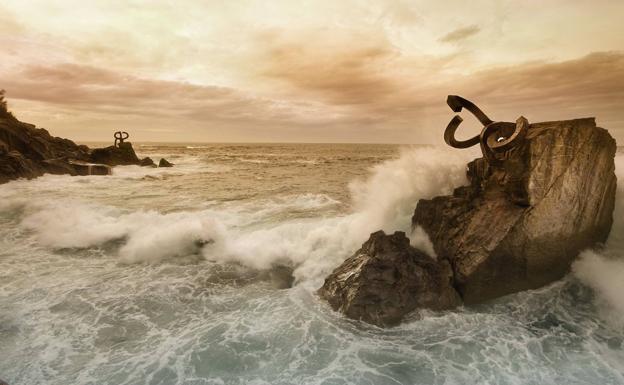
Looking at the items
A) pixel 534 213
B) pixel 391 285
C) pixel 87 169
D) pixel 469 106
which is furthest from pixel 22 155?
pixel 534 213

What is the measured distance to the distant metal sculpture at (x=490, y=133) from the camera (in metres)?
6.29

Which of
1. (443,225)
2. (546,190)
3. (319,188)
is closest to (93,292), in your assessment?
(443,225)

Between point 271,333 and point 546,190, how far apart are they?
5.52m

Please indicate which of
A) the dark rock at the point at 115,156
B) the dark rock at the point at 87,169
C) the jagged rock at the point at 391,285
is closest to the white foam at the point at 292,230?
the jagged rock at the point at 391,285

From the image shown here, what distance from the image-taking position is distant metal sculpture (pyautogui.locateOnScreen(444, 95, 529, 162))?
20.6ft

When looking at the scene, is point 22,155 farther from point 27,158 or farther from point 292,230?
point 292,230

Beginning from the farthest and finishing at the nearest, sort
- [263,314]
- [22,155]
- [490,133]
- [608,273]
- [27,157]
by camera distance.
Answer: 1. [27,157]
2. [22,155]
3. [490,133]
4. [608,273]
5. [263,314]

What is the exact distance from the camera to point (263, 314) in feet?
20.9

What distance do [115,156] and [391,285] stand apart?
114ft

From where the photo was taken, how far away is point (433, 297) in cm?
617

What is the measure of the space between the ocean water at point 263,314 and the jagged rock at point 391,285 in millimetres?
226

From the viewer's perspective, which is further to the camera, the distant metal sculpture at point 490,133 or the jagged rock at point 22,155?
the jagged rock at point 22,155

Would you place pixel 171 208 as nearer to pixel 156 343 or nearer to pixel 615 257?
pixel 156 343

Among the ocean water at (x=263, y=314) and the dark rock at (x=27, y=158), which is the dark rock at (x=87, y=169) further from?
the ocean water at (x=263, y=314)
